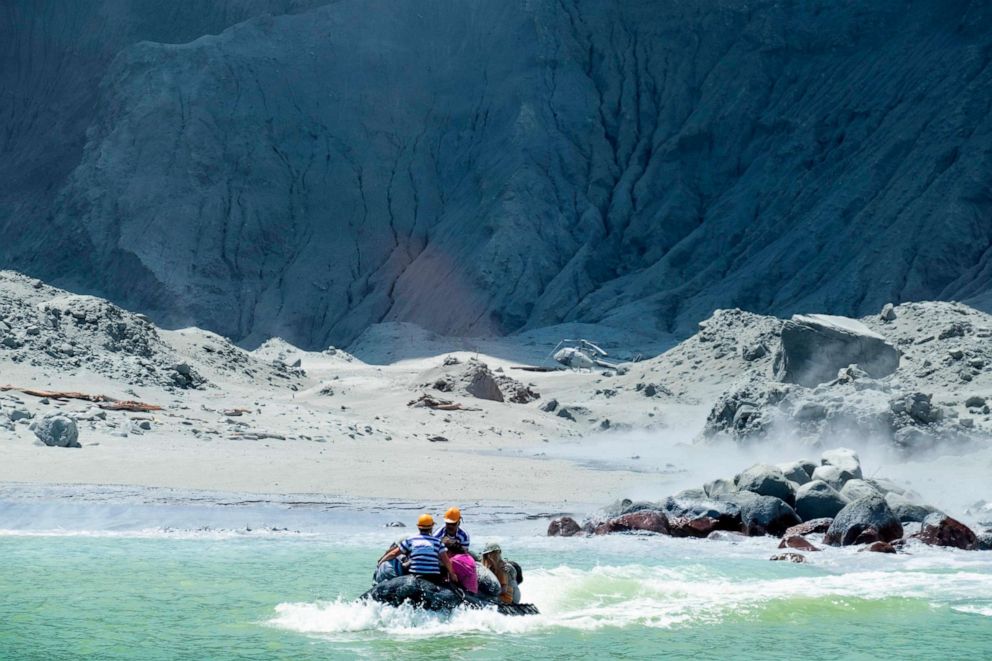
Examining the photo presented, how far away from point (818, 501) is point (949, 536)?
2076 millimetres

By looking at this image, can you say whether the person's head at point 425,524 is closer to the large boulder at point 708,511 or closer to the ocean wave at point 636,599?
the ocean wave at point 636,599

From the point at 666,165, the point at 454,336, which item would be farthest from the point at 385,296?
the point at 666,165

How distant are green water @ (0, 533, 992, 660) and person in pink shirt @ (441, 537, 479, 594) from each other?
278 mm

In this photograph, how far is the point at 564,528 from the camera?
1806 cm

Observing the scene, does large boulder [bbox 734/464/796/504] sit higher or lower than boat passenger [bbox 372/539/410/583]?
higher

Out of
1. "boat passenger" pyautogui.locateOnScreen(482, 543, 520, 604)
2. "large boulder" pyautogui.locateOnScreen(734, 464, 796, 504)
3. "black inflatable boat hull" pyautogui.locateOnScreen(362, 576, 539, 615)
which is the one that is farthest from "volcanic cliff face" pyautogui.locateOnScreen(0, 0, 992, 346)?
"black inflatable boat hull" pyautogui.locateOnScreen(362, 576, 539, 615)

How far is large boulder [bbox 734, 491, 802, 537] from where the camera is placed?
18484 mm

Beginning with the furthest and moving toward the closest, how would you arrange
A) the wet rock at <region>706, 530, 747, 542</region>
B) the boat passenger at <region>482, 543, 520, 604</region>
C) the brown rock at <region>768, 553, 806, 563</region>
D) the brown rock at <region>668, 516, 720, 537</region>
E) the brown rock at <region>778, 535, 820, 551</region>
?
1. the brown rock at <region>668, 516, 720, 537</region>
2. the wet rock at <region>706, 530, 747, 542</region>
3. the brown rock at <region>778, 535, 820, 551</region>
4. the brown rock at <region>768, 553, 806, 563</region>
5. the boat passenger at <region>482, 543, 520, 604</region>

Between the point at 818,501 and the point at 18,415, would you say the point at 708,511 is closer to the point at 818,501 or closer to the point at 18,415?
the point at 818,501

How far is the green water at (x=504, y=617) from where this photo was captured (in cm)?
1157

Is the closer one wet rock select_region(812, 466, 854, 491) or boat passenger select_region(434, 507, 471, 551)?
boat passenger select_region(434, 507, 471, 551)

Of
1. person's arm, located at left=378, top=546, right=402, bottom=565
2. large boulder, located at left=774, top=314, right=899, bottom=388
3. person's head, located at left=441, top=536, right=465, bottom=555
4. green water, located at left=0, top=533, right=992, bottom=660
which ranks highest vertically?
large boulder, located at left=774, top=314, right=899, bottom=388

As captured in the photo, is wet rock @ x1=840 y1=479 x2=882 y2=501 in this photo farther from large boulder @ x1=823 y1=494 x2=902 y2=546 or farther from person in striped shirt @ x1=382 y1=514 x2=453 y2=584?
person in striped shirt @ x1=382 y1=514 x2=453 y2=584

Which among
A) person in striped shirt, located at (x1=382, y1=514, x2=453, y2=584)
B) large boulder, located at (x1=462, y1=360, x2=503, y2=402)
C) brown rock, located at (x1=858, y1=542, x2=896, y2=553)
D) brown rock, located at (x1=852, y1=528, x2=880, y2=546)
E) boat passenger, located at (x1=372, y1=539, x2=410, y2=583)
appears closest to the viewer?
person in striped shirt, located at (x1=382, y1=514, x2=453, y2=584)
